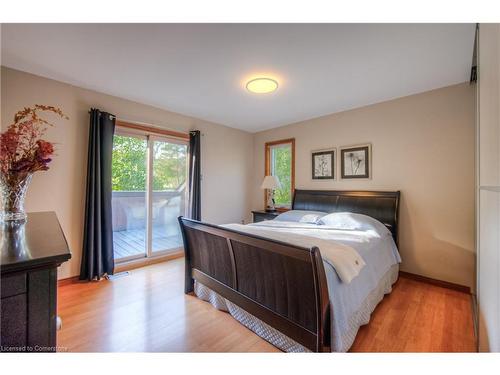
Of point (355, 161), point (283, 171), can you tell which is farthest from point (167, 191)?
point (355, 161)

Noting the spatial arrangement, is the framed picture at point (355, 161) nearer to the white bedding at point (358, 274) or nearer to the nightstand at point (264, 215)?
the white bedding at point (358, 274)

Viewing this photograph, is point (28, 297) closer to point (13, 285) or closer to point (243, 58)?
point (13, 285)

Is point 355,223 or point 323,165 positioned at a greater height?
point 323,165

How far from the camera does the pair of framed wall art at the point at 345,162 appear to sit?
327cm

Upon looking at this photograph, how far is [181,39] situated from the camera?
5.94ft

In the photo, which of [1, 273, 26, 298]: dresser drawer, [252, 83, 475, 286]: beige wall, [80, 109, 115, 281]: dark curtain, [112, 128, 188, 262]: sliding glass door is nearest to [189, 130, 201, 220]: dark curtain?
[112, 128, 188, 262]: sliding glass door

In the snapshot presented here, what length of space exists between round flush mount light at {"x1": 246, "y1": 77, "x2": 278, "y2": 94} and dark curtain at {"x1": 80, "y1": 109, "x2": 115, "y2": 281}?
6.00 feet

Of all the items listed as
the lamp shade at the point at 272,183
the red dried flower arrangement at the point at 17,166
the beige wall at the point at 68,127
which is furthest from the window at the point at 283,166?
the red dried flower arrangement at the point at 17,166

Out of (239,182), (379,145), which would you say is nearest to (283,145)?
(239,182)

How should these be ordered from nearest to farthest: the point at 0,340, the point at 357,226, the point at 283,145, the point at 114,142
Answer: the point at 0,340
the point at 357,226
the point at 114,142
the point at 283,145

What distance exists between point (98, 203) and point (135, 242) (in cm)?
94

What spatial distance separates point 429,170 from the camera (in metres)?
2.75
